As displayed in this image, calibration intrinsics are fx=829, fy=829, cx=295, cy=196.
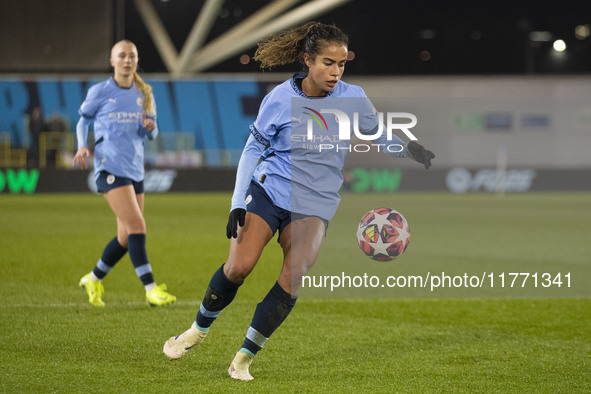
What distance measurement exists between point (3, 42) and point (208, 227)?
13122 mm

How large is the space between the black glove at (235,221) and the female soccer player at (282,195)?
22 mm

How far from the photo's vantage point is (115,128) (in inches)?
268

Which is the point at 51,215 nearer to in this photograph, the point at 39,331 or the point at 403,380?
the point at 39,331

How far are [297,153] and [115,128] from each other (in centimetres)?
285

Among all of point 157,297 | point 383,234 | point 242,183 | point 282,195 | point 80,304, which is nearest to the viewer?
point 242,183

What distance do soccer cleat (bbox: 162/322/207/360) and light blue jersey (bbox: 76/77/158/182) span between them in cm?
238

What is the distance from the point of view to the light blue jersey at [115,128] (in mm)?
6723

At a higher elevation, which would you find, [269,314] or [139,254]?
[139,254]

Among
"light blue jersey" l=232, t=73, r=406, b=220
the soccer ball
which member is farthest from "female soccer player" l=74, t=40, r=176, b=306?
"light blue jersey" l=232, t=73, r=406, b=220

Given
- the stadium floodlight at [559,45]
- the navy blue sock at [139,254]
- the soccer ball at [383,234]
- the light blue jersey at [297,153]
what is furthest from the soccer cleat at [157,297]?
the stadium floodlight at [559,45]

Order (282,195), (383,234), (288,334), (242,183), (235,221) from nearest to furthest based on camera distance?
(235,221), (242,183), (282,195), (383,234), (288,334)

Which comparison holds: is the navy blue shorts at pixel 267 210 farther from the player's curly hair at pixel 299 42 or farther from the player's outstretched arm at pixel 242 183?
the player's curly hair at pixel 299 42

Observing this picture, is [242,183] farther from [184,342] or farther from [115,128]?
[115,128]

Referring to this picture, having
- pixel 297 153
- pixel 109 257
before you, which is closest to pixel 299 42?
pixel 297 153
